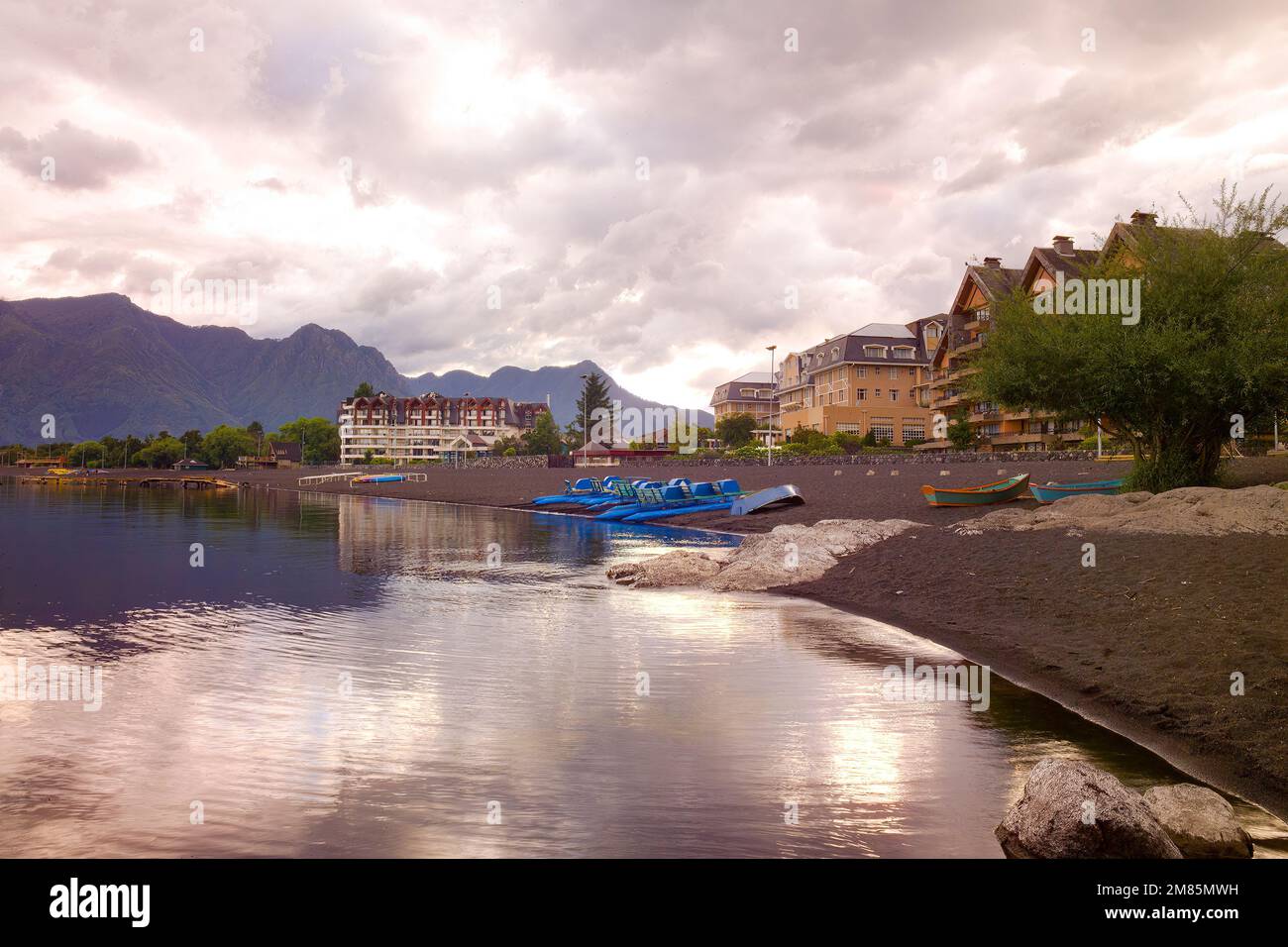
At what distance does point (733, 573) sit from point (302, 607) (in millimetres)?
11146

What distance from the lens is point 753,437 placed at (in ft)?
387

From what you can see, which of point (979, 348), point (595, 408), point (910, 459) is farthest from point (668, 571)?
point (595, 408)

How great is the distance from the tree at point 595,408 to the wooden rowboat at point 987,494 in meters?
133

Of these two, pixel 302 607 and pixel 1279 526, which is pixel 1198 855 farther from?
pixel 302 607

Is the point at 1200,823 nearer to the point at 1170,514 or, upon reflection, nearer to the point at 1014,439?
the point at 1170,514

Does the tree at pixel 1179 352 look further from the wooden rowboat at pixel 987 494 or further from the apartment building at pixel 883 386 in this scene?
the apartment building at pixel 883 386

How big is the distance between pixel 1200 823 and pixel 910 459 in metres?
61.2

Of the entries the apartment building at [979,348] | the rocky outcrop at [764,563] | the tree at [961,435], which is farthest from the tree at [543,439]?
the rocky outcrop at [764,563]

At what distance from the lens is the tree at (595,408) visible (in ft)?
553

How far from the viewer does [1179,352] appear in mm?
27844

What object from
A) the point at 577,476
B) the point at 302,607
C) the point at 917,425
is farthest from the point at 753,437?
the point at 302,607

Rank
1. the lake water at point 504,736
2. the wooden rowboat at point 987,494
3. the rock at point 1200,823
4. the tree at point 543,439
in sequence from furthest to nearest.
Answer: the tree at point 543,439 → the wooden rowboat at point 987,494 → the lake water at point 504,736 → the rock at point 1200,823
